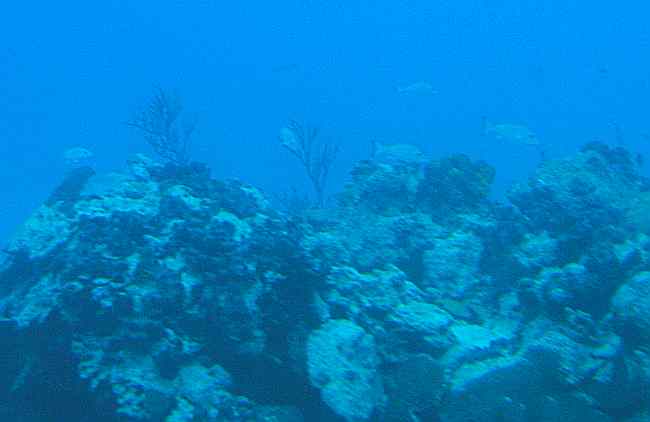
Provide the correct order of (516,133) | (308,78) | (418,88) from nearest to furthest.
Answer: (516,133)
(418,88)
(308,78)

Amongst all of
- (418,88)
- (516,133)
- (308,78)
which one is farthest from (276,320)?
(308,78)

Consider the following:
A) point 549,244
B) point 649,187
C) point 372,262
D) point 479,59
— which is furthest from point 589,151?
point 479,59

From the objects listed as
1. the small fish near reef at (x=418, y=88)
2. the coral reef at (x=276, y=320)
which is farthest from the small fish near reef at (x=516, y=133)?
the coral reef at (x=276, y=320)

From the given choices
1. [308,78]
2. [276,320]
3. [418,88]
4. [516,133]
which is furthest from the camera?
[308,78]

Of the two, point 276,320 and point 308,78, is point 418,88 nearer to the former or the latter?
point 276,320

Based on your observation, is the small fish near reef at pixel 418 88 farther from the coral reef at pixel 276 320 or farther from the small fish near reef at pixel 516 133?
the coral reef at pixel 276 320

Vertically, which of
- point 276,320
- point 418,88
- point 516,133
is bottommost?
point 276,320

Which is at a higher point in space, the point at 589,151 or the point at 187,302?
the point at 589,151

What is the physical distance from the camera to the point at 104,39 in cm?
9125

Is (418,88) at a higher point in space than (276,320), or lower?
higher

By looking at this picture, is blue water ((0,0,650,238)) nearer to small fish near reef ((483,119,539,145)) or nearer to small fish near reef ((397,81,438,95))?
small fish near reef ((397,81,438,95))

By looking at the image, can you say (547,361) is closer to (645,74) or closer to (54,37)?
(645,74)

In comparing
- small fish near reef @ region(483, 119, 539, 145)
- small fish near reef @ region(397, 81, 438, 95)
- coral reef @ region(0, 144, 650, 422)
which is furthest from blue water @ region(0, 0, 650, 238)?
coral reef @ region(0, 144, 650, 422)

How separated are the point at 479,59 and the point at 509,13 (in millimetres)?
53097
